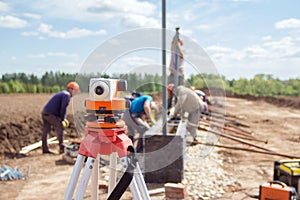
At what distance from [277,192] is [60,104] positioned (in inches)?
208

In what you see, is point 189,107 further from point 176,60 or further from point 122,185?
point 122,185

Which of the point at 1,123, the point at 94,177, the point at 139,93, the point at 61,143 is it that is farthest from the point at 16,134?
the point at 94,177

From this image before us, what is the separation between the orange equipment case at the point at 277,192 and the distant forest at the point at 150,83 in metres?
2.07

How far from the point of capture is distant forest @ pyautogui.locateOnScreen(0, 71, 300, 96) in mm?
4406

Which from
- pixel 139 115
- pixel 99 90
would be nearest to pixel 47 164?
pixel 139 115

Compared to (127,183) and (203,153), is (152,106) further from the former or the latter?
(127,183)

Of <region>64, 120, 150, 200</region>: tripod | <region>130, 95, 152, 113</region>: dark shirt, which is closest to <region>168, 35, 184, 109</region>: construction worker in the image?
<region>130, 95, 152, 113</region>: dark shirt

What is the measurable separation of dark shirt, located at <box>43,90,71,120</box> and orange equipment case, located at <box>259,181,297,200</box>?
4.86 metres

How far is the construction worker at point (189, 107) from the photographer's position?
7.71m

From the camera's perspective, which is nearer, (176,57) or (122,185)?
(122,185)

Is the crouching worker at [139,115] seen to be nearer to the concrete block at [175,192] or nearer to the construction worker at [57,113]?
the concrete block at [175,192]

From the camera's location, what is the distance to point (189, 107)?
7.86 metres

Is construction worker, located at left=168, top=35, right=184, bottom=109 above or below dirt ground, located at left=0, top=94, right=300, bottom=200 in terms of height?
above

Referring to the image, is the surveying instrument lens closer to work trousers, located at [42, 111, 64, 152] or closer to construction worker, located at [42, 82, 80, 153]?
construction worker, located at [42, 82, 80, 153]
